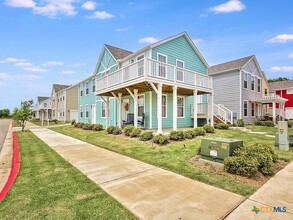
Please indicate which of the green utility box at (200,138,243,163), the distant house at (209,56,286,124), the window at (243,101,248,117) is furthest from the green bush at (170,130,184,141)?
the window at (243,101,248,117)

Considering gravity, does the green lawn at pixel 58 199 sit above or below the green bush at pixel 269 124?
below

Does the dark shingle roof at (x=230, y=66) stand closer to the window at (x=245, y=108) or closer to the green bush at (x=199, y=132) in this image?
the window at (x=245, y=108)

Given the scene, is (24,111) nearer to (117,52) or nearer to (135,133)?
(117,52)

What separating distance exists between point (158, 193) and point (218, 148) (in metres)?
2.75

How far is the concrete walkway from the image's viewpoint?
2.85 metres

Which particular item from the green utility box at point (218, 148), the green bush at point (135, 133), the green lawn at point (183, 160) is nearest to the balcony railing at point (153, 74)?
the green bush at point (135, 133)

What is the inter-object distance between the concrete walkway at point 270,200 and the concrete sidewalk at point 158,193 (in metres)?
0.18

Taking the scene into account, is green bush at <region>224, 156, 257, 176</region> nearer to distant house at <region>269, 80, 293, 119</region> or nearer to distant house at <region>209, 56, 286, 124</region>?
distant house at <region>209, 56, 286, 124</region>

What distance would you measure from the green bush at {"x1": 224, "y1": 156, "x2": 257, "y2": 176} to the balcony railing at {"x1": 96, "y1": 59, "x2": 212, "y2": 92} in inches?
246

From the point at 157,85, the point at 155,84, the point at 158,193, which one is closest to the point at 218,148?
the point at 158,193

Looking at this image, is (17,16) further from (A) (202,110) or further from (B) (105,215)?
(A) (202,110)

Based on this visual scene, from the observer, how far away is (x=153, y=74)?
33.6ft

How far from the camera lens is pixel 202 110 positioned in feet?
54.9

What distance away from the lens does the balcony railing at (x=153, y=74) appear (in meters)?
10.1
